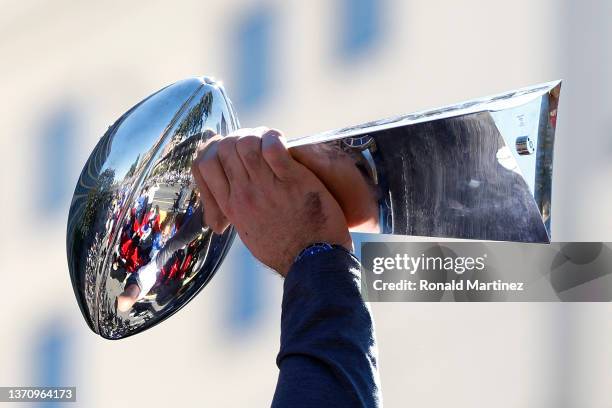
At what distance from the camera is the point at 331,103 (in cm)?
117

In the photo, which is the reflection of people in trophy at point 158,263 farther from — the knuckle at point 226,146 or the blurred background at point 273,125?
the blurred background at point 273,125

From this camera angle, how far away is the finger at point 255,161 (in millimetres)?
432

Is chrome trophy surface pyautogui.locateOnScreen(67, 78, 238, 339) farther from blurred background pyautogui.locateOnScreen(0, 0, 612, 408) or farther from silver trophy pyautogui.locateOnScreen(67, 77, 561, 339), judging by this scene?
blurred background pyautogui.locateOnScreen(0, 0, 612, 408)

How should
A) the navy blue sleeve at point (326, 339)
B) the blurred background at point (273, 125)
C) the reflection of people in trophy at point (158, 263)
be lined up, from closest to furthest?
the navy blue sleeve at point (326, 339) → the reflection of people in trophy at point (158, 263) → the blurred background at point (273, 125)

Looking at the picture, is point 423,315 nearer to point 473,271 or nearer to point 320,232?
point 473,271

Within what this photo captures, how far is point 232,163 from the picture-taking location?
1.45ft

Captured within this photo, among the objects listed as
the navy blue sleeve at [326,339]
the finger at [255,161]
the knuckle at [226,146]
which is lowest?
the navy blue sleeve at [326,339]

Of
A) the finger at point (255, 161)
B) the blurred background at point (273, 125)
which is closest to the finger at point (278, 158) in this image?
the finger at point (255, 161)

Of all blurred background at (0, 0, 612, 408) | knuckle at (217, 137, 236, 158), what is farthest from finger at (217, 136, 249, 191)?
blurred background at (0, 0, 612, 408)

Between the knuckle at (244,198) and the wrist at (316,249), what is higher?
the knuckle at (244,198)

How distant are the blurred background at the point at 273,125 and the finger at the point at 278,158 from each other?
0.71m

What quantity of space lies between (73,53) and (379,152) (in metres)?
0.87

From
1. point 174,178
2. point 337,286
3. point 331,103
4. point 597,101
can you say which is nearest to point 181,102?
point 174,178

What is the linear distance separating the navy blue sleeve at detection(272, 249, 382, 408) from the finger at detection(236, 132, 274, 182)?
0.16ft
